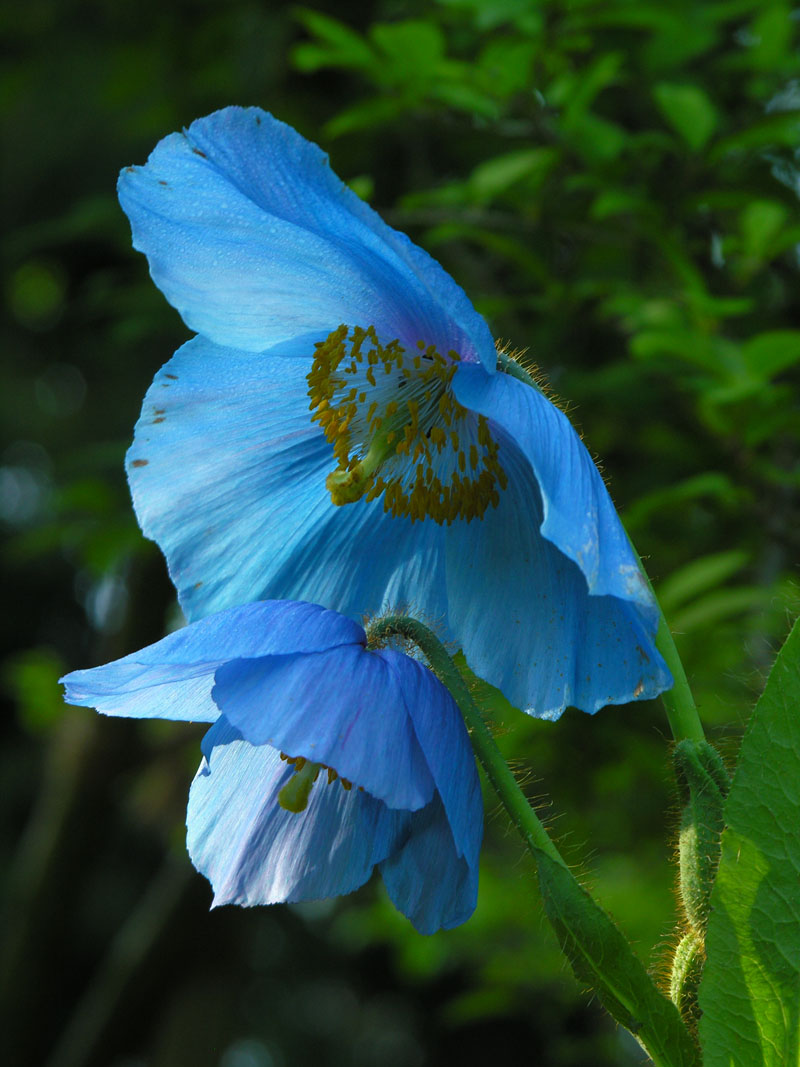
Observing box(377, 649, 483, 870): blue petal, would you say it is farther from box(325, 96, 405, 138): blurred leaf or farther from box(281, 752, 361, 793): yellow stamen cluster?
box(325, 96, 405, 138): blurred leaf

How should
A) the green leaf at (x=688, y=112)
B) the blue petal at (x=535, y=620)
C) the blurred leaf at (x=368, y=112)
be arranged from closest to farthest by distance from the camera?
the blue petal at (x=535, y=620) → the green leaf at (x=688, y=112) → the blurred leaf at (x=368, y=112)

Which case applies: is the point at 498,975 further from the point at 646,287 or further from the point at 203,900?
the point at 646,287

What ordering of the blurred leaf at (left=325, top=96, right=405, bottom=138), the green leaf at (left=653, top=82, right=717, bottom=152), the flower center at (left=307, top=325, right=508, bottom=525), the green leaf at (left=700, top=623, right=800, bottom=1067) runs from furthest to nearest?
the blurred leaf at (left=325, top=96, right=405, bottom=138), the green leaf at (left=653, top=82, right=717, bottom=152), the flower center at (left=307, top=325, right=508, bottom=525), the green leaf at (left=700, top=623, right=800, bottom=1067)

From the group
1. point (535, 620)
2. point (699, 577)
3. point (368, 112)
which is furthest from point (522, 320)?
point (535, 620)

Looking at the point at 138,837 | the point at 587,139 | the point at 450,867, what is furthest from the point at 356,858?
the point at 138,837

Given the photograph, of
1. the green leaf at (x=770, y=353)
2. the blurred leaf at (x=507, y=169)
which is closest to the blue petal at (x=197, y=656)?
the green leaf at (x=770, y=353)

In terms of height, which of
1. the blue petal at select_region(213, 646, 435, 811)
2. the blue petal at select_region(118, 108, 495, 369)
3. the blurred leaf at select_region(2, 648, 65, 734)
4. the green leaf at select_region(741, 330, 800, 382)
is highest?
the blue petal at select_region(118, 108, 495, 369)

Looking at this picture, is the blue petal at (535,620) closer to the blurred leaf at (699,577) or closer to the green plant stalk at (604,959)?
the green plant stalk at (604,959)

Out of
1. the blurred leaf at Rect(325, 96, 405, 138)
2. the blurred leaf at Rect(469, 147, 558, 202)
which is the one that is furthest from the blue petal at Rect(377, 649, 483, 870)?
the blurred leaf at Rect(325, 96, 405, 138)
